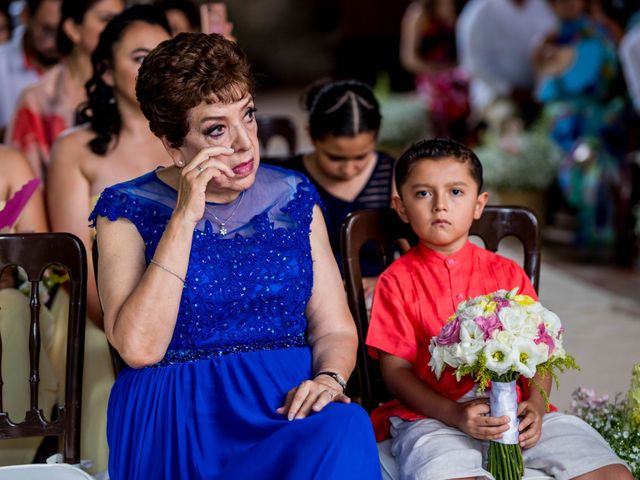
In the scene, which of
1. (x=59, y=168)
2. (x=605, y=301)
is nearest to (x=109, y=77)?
(x=59, y=168)

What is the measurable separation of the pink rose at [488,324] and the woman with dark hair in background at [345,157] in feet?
4.27

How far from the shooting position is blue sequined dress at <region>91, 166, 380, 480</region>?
2312 mm

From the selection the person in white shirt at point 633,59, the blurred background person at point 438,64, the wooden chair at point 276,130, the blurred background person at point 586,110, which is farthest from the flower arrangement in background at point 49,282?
the blurred background person at point 438,64

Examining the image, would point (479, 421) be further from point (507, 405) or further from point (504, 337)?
point (504, 337)

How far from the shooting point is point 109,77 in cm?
348

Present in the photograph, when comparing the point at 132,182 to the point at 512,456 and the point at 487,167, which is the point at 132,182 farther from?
the point at 487,167

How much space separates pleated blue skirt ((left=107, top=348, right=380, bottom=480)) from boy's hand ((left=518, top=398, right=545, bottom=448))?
0.42 metres

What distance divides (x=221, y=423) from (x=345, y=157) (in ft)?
4.75

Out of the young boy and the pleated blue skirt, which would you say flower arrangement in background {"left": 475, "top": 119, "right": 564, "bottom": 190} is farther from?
the pleated blue skirt

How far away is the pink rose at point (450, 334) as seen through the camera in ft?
7.66

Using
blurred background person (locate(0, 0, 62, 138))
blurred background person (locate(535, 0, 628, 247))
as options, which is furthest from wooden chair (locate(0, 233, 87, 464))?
blurred background person (locate(535, 0, 628, 247))

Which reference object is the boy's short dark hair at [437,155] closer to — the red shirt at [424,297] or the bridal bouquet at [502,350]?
the red shirt at [424,297]

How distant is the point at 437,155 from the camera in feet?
8.79

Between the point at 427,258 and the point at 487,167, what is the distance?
5.29 meters
